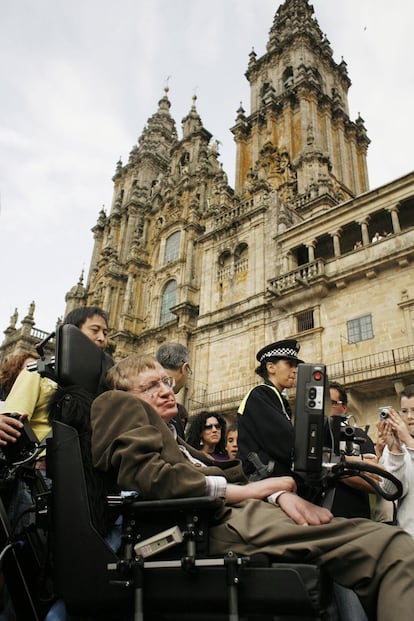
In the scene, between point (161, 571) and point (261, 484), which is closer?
point (161, 571)

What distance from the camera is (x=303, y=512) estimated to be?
2471mm

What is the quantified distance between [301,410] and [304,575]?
78 centimetres

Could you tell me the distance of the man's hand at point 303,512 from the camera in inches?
95.1

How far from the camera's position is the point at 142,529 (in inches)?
93.7

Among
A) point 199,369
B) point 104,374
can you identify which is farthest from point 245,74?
point 104,374

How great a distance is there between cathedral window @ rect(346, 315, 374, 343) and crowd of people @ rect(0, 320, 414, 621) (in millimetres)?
12552

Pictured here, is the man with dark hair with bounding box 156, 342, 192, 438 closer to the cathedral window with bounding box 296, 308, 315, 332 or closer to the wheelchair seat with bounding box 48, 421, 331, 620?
the wheelchair seat with bounding box 48, 421, 331, 620

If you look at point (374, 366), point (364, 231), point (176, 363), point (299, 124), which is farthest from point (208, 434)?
point (299, 124)

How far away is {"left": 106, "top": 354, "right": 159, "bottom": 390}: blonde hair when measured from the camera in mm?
3142

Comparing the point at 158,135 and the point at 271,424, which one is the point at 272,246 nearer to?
the point at 271,424

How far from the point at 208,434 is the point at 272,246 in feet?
51.2

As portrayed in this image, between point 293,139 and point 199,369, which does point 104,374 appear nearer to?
point 199,369

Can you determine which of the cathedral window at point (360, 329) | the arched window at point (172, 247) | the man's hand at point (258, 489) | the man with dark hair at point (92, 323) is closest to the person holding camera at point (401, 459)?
the man's hand at point (258, 489)

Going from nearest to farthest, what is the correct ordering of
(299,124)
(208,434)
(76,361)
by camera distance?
(76,361) < (208,434) < (299,124)
